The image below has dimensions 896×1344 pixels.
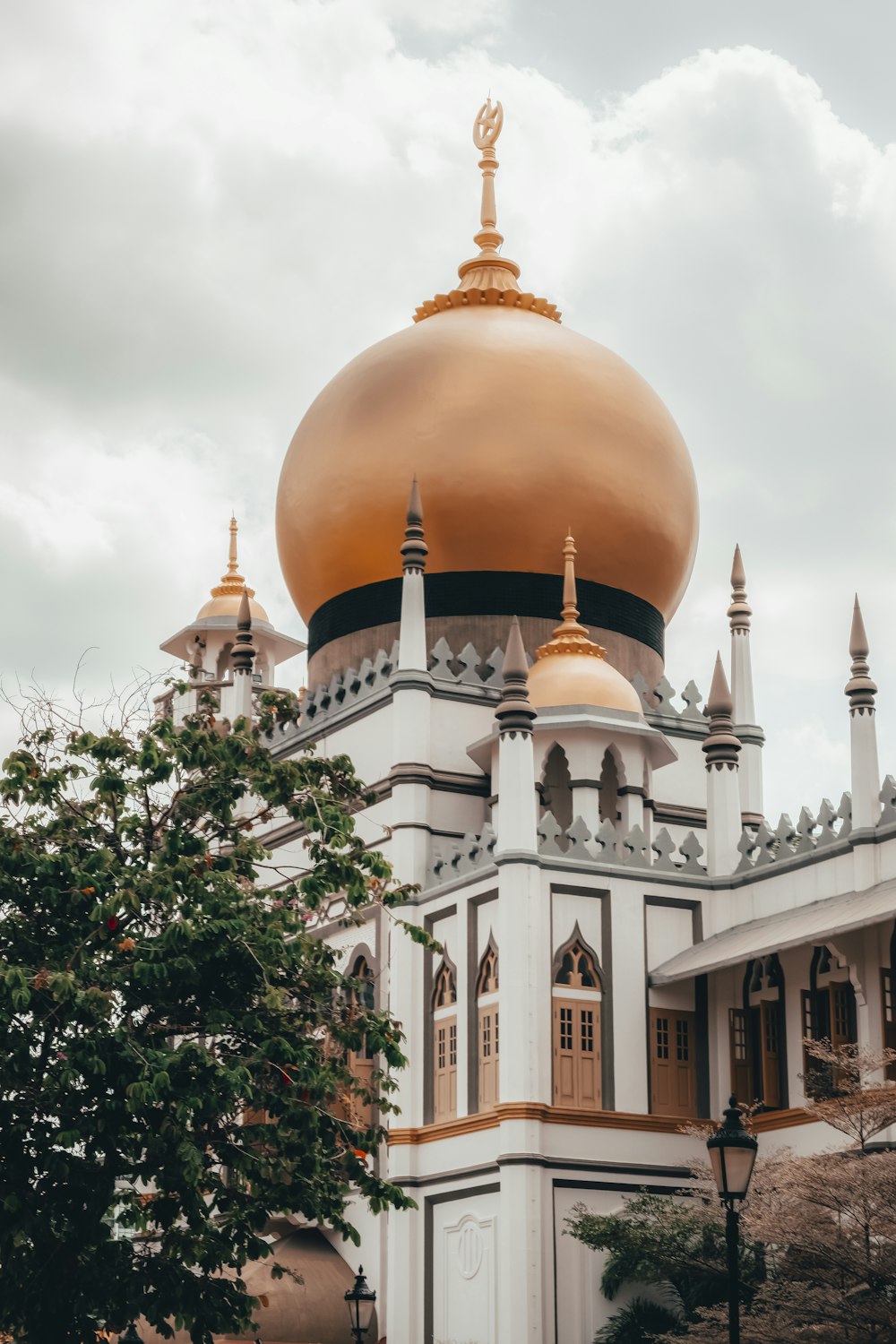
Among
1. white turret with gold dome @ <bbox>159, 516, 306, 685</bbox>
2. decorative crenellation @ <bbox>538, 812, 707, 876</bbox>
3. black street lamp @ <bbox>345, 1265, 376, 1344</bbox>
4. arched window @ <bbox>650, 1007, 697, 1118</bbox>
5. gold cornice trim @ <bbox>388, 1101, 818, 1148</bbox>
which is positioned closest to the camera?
black street lamp @ <bbox>345, 1265, 376, 1344</bbox>

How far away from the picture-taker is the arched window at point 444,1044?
900 inches

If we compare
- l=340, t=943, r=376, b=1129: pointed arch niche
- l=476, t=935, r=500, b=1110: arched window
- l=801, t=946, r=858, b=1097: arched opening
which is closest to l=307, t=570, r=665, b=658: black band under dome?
l=340, t=943, r=376, b=1129: pointed arch niche

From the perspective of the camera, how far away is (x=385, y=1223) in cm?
2338

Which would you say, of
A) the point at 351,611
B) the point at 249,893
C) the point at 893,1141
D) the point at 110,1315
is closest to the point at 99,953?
the point at 249,893

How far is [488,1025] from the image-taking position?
2236cm

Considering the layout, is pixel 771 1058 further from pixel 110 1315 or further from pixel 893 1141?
pixel 110 1315

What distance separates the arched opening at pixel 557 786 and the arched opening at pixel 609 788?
0.47 meters

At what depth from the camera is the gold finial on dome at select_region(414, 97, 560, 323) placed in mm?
29875

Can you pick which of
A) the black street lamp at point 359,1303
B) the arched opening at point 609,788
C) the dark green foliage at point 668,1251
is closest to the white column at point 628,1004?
the dark green foliage at point 668,1251

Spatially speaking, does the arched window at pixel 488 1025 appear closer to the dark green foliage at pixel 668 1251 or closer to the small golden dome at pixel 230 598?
the dark green foliage at pixel 668 1251

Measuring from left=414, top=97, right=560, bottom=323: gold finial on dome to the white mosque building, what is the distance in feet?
0.20

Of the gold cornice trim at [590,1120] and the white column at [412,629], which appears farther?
the white column at [412,629]

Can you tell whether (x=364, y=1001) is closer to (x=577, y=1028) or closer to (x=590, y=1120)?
(x=577, y=1028)

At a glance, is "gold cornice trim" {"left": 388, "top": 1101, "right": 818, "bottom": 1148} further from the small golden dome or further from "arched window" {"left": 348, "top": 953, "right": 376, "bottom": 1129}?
the small golden dome
